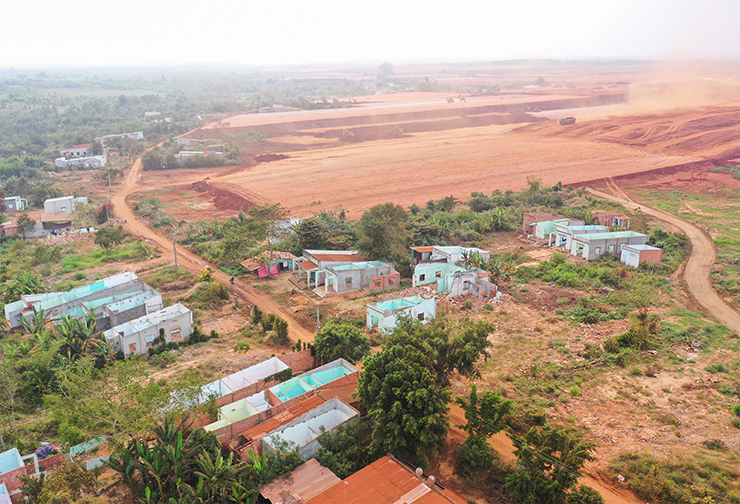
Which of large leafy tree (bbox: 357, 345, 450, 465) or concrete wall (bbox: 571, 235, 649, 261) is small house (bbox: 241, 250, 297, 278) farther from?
concrete wall (bbox: 571, 235, 649, 261)

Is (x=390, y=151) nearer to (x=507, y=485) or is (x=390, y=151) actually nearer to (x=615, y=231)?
(x=615, y=231)

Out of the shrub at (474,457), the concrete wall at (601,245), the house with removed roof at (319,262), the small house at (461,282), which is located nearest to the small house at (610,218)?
the concrete wall at (601,245)

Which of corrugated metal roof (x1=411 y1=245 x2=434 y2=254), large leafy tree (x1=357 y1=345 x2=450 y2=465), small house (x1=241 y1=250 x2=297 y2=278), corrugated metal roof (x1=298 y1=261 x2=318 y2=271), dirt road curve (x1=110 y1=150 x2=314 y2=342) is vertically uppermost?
large leafy tree (x1=357 y1=345 x2=450 y2=465)

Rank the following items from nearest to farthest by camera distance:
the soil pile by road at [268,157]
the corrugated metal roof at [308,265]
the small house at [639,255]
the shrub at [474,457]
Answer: the shrub at [474,457], the corrugated metal roof at [308,265], the small house at [639,255], the soil pile by road at [268,157]

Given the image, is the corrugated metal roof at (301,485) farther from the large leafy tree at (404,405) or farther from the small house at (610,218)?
the small house at (610,218)

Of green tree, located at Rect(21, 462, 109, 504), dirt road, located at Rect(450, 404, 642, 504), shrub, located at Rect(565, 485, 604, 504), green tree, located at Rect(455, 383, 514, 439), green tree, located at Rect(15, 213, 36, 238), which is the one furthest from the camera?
green tree, located at Rect(15, 213, 36, 238)

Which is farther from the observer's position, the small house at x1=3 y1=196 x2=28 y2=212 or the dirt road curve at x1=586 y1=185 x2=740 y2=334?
the small house at x1=3 y1=196 x2=28 y2=212

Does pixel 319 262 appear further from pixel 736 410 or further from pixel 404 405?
pixel 736 410

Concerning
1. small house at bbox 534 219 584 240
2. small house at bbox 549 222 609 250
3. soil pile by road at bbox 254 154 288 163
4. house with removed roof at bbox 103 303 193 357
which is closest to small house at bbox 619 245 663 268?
small house at bbox 549 222 609 250
